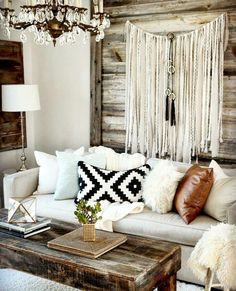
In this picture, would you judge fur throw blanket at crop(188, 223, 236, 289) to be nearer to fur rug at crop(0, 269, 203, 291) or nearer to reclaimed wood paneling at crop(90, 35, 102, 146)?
fur rug at crop(0, 269, 203, 291)

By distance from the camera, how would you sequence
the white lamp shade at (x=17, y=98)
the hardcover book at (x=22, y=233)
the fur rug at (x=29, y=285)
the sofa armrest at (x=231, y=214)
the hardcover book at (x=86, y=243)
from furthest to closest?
the white lamp shade at (x=17, y=98)
the fur rug at (x=29, y=285)
the sofa armrest at (x=231, y=214)
the hardcover book at (x=22, y=233)
the hardcover book at (x=86, y=243)

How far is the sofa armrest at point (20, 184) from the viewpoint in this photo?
3.82 m

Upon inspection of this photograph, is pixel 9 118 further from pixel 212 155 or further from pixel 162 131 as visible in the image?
pixel 212 155

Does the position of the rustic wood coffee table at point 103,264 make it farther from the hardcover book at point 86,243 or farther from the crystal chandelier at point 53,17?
the crystal chandelier at point 53,17

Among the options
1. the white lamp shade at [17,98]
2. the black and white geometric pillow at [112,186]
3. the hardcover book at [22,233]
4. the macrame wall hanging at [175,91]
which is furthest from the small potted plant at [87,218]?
the white lamp shade at [17,98]

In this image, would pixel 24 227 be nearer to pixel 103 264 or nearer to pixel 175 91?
pixel 103 264

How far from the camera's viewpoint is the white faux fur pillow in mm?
3387

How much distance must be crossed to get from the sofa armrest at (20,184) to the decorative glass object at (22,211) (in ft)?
2.93

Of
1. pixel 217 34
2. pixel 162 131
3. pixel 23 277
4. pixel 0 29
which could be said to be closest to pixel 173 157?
pixel 162 131

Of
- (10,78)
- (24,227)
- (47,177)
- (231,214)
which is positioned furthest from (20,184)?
(231,214)

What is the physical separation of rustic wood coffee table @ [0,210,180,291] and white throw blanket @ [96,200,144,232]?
58 centimetres

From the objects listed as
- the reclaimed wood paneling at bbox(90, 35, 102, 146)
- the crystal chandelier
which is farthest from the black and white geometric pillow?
the crystal chandelier

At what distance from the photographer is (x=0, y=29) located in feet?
14.9

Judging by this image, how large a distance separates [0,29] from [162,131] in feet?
6.69
